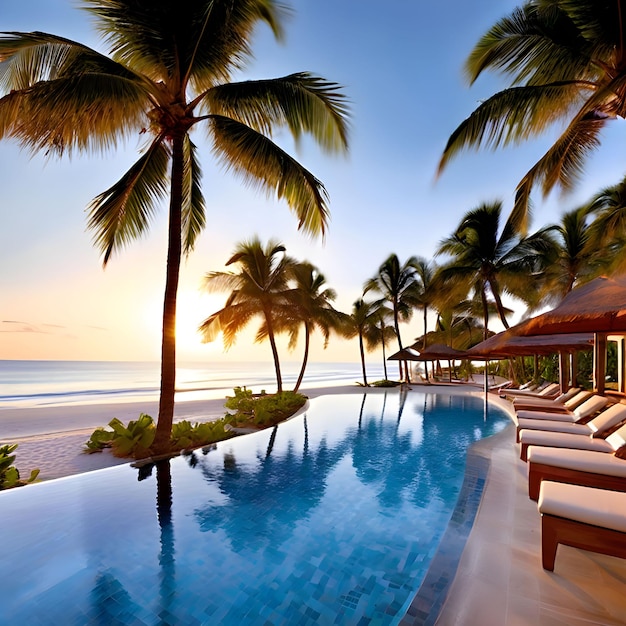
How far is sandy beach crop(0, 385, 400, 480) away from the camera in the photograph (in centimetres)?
598

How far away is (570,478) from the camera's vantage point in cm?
332

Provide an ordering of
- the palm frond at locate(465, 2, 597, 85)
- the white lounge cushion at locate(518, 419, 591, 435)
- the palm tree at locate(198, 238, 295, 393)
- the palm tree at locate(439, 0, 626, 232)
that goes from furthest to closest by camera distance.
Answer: the palm tree at locate(198, 238, 295, 393), the palm frond at locate(465, 2, 597, 85), the palm tree at locate(439, 0, 626, 232), the white lounge cushion at locate(518, 419, 591, 435)

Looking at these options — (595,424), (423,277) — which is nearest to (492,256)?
(423,277)

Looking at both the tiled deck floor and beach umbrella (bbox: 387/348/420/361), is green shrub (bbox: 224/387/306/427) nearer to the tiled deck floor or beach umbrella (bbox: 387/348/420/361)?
the tiled deck floor

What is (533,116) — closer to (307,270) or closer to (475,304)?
(307,270)

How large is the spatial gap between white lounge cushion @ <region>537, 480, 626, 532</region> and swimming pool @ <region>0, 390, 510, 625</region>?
1.27m

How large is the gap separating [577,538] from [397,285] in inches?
807

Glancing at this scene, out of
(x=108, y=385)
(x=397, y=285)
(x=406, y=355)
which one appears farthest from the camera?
(x=108, y=385)

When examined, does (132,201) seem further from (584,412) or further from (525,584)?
(584,412)

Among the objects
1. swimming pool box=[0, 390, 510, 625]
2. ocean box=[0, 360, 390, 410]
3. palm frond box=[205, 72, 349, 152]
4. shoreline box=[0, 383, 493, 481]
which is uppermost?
palm frond box=[205, 72, 349, 152]

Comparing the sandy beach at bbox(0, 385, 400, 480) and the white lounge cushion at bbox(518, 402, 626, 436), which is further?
the sandy beach at bbox(0, 385, 400, 480)

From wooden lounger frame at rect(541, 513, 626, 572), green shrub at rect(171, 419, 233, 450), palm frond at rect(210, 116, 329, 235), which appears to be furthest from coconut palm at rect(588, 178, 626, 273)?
green shrub at rect(171, 419, 233, 450)

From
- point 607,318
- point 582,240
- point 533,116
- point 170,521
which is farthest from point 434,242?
point 170,521

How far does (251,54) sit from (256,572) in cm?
813
